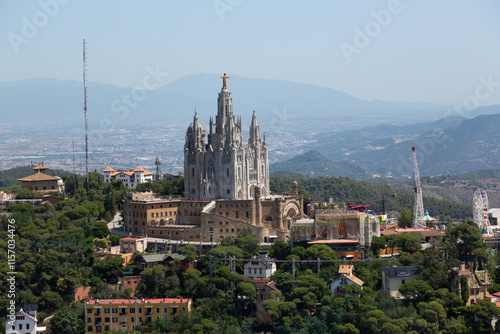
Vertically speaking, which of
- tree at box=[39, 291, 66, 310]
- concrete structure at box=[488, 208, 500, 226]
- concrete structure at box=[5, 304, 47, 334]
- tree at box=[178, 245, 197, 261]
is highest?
concrete structure at box=[488, 208, 500, 226]

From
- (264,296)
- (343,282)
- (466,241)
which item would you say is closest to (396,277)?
(343,282)

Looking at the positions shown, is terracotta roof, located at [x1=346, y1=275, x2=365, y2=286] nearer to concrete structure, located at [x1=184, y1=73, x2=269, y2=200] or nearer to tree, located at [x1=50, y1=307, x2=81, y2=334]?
concrete structure, located at [x1=184, y1=73, x2=269, y2=200]

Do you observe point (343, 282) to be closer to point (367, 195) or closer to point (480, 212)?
point (480, 212)

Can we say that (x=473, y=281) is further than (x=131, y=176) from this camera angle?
No

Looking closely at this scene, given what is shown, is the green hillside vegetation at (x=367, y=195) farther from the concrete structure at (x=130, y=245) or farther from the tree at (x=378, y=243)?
the concrete structure at (x=130, y=245)

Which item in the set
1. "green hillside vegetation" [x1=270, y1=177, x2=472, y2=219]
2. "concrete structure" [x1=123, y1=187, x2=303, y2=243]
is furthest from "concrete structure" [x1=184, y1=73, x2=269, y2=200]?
"green hillside vegetation" [x1=270, y1=177, x2=472, y2=219]

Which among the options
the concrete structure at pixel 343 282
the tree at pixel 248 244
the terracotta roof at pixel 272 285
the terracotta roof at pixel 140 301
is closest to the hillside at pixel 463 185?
the tree at pixel 248 244
